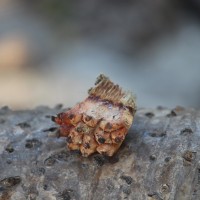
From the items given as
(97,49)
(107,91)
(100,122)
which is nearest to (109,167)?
(100,122)

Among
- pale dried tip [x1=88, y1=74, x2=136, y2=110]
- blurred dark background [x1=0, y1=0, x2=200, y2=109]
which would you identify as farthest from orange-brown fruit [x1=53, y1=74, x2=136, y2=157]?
blurred dark background [x1=0, y1=0, x2=200, y2=109]

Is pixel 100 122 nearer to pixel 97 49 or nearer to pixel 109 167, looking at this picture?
pixel 109 167

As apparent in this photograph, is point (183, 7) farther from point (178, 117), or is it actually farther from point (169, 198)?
point (169, 198)

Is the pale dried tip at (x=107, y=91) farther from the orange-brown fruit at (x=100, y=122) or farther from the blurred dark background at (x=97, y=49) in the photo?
the blurred dark background at (x=97, y=49)

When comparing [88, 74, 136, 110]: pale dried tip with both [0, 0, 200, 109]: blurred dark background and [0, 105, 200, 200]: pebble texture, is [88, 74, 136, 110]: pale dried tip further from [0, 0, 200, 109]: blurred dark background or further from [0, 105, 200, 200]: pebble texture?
[0, 0, 200, 109]: blurred dark background

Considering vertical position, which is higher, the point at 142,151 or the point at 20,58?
the point at 20,58

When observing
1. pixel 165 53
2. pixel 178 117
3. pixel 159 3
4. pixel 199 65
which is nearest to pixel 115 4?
pixel 159 3

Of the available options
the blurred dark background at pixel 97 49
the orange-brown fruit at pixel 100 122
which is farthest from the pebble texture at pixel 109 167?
the blurred dark background at pixel 97 49
